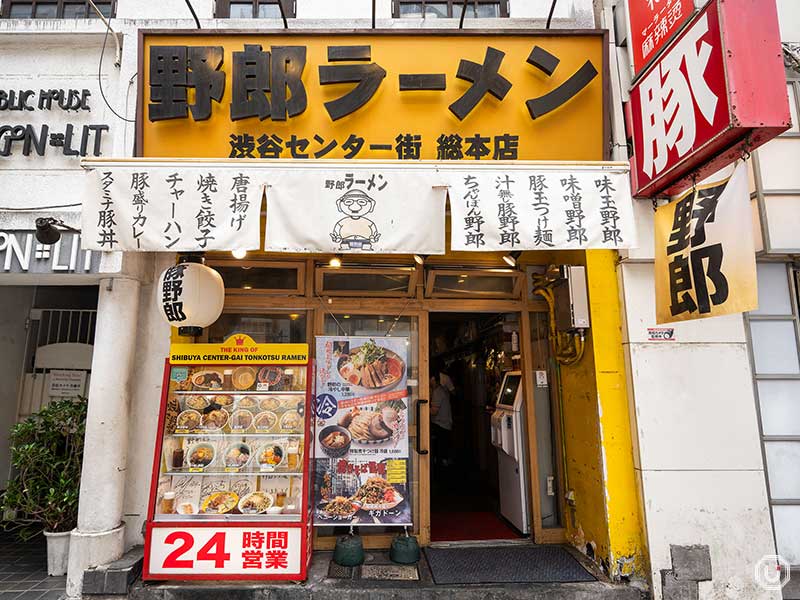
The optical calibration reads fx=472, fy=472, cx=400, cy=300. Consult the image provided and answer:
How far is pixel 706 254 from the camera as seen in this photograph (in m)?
3.74

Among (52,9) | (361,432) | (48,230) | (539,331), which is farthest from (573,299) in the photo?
(52,9)

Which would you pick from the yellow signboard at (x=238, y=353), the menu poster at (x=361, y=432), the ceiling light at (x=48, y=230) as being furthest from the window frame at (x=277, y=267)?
the ceiling light at (x=48, y=230)

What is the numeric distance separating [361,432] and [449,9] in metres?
5.39

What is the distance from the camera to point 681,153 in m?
4.10

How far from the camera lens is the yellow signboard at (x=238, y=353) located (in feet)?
15.9

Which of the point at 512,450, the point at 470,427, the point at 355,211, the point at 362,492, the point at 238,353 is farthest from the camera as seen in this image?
the point at 470,427

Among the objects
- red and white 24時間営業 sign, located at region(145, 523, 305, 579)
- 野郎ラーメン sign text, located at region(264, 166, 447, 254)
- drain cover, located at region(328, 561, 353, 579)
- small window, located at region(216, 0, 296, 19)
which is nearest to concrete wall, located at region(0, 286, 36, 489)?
red and white 24時間営業 sign, located at region(145, 523, 305, 579)

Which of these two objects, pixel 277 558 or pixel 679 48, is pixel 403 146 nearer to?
pixel 679 48

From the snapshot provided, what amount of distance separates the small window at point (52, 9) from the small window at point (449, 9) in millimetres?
3703

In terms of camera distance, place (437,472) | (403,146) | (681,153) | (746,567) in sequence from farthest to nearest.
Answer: (437,472)
(403,146)
(746,567)
(681,153)

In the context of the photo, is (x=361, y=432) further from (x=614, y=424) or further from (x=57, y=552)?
(x=57, y=552)

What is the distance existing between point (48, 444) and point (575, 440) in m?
5.96

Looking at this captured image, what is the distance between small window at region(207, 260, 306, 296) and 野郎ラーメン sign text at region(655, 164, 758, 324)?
3.88 metres

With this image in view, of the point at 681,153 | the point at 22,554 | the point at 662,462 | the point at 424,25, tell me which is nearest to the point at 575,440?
the point at 662,462
